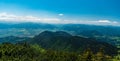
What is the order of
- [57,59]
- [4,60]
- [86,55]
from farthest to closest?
[57,59]
[4,60]
[86,55]

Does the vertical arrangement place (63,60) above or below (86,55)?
below

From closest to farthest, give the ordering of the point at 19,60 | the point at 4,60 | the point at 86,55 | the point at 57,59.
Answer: the point at 86,55 < the point at 4,60 < the point at 19,60 < the point at 57,59

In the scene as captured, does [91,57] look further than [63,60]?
No

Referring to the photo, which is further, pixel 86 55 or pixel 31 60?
pixel 31 60

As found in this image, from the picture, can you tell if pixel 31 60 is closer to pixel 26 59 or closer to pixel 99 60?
pixel 26 59

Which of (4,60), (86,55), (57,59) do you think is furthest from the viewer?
(57,59)

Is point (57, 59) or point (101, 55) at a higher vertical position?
point (101, 55)

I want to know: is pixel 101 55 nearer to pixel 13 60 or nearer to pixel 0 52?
pixel 13 60

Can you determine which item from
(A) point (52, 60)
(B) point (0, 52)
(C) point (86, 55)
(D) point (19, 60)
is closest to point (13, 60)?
(D) point (19, 60)

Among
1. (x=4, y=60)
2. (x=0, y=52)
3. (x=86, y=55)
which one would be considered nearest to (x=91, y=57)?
(x=86, y=55)
